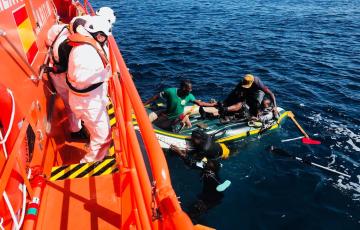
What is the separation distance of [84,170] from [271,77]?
473 inches

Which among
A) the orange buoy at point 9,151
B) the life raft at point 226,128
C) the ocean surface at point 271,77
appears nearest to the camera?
the orange buoy at point 9,151

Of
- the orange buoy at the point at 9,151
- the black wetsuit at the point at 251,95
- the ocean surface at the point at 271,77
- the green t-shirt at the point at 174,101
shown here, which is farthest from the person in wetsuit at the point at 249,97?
the orange buoy at the point at 9,151

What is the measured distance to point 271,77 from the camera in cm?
1434

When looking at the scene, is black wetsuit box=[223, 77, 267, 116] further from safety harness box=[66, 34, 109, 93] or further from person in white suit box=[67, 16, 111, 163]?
safety harness box=[66, 34, 109, 93]

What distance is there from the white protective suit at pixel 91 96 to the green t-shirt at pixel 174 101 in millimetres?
4321

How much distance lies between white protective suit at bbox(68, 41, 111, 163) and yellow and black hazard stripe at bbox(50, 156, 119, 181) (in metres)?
0.58

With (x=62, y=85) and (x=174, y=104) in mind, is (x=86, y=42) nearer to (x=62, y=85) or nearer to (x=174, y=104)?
(x=62, y=85)

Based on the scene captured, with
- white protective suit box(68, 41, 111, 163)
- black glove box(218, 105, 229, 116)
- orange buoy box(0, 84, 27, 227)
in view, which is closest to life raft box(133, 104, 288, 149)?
black glove box(218, 105, 229, 116)

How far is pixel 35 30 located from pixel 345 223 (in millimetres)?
7037

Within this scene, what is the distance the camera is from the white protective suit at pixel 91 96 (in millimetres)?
3724

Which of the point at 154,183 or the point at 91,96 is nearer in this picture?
the point at 154,183

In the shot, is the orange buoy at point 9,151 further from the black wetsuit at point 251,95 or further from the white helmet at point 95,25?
the black wetsuit at point 251,95

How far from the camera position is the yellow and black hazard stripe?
3545mm

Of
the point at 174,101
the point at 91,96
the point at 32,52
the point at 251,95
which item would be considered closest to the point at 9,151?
the point at 91,96
